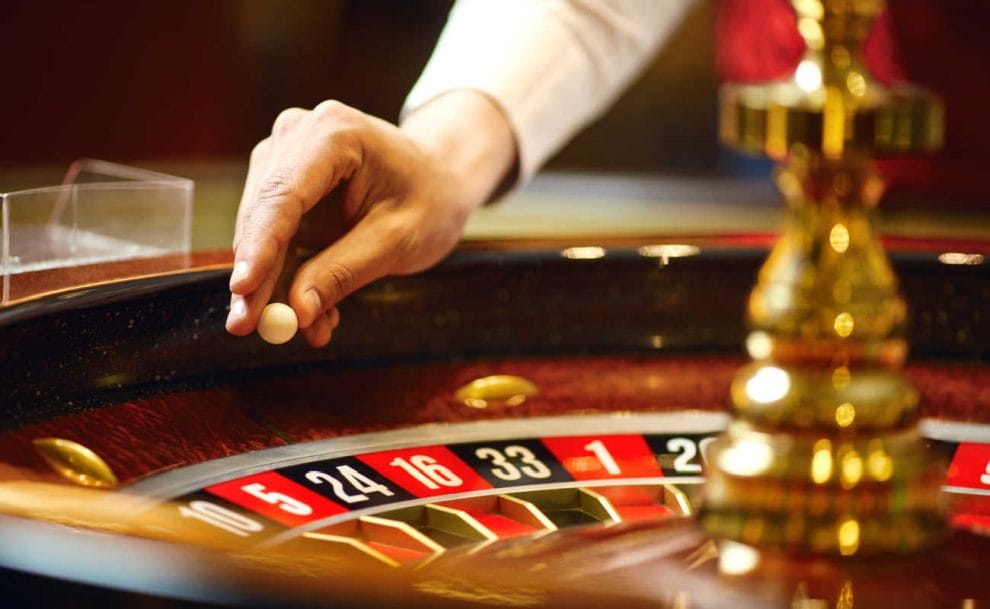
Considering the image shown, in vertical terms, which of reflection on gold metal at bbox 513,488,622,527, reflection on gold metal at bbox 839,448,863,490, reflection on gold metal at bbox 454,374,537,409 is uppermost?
reflection on gold metal at bbox 454,374,537,409

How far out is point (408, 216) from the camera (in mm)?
1263

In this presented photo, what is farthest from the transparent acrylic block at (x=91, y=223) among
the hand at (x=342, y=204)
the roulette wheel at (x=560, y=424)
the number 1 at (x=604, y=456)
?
the number 1 at (x=604, y=456)

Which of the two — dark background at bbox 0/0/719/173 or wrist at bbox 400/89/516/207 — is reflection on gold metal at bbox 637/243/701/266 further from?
dark background at bbox 0/0/719/173

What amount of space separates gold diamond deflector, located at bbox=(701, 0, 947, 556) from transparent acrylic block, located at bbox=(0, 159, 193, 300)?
651 millimetres

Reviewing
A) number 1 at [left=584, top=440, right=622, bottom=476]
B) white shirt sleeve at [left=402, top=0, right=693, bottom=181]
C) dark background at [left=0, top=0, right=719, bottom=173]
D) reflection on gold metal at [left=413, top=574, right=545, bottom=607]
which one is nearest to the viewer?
reflection on gold metal at [left=413, top=574, right=545, bottom=607]

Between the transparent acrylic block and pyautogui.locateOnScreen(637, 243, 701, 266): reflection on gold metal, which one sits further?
pyautogui.locateOnScreen(637, 243, 701, 266): reflection on gold metal

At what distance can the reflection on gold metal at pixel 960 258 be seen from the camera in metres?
1.48

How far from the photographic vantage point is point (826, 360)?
0.74m

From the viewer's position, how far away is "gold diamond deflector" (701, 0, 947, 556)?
73 cm

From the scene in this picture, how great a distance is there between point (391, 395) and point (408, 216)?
0.52 ft

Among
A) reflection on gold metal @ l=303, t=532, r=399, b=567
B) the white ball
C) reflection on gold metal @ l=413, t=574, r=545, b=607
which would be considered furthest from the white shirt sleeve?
reflection on gold metal @ l=413, t=574, r=545, b=607

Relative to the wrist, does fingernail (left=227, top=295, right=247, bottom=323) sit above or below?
below

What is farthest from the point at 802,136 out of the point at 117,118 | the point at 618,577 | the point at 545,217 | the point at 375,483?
the point at 117,118

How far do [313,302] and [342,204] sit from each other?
0.52ft
